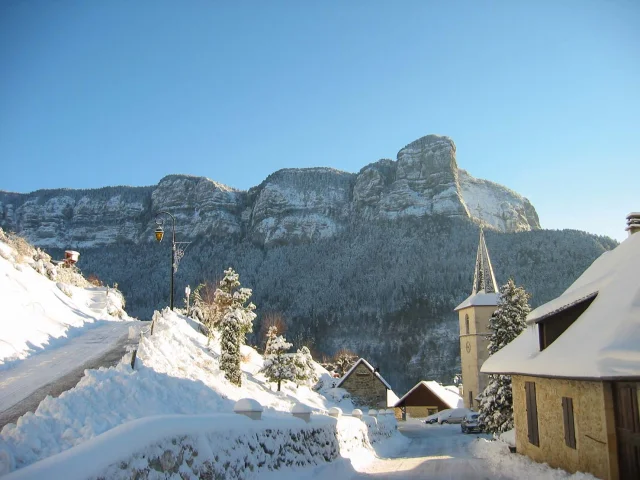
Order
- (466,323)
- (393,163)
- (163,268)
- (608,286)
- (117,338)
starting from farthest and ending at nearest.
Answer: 1. (393,163)
2. (163,268)
3. (466,323)
4. (117,338)
5. (608,286)

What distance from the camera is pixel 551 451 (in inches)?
458

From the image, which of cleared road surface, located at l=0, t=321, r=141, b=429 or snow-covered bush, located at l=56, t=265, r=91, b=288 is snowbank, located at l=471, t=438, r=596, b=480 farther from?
snow-covered bush, located at l=56, t=265, r=91, b=288

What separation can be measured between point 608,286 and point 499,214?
187 meters

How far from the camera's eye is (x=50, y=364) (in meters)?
14.7

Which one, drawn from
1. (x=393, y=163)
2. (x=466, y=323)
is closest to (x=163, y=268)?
(x=393, y=163)

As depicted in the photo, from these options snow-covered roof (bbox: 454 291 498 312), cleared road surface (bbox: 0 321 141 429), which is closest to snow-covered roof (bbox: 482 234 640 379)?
cleared road surface (bbox: 0 321 141 429)

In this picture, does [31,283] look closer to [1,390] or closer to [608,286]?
[1,390]

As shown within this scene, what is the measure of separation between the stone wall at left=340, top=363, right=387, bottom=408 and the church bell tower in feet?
27.4

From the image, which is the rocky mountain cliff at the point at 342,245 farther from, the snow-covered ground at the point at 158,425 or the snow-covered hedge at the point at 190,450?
the snow-covered hedge at the point at 190,450

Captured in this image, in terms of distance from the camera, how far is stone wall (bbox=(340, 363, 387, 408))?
161ft

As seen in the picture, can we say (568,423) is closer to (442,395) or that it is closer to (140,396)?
(140,396)

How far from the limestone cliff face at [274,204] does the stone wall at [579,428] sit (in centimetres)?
14595

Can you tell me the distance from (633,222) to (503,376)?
33.4ft

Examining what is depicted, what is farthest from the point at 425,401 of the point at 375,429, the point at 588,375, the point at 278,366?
the point at 588,375
